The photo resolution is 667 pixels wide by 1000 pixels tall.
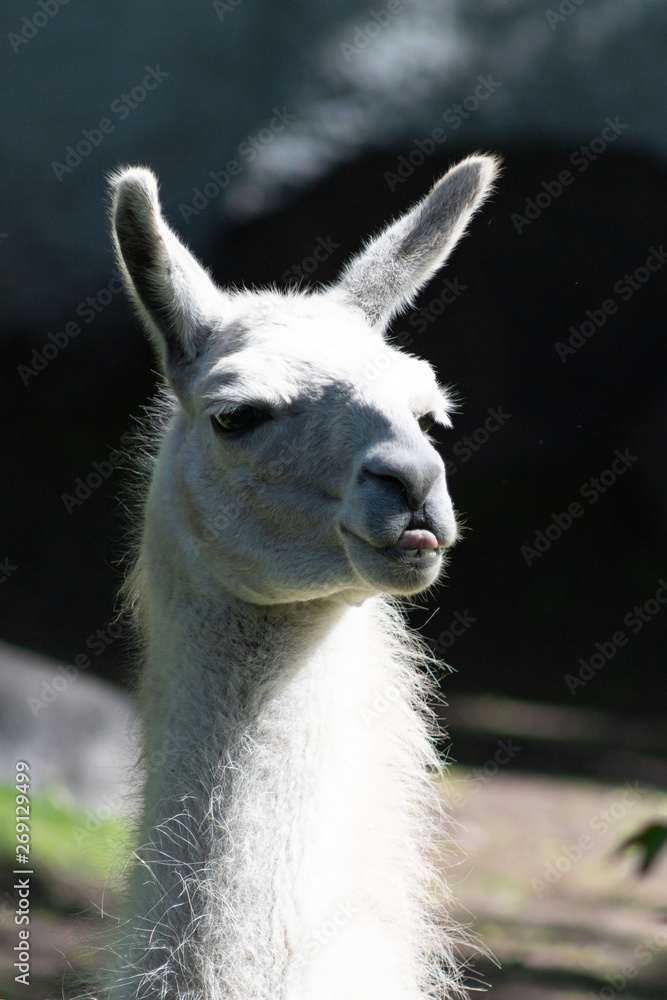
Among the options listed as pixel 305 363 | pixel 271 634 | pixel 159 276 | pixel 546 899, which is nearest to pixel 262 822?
pixel 271 634

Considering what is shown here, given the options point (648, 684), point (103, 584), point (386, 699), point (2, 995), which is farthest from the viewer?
point (103, 584)

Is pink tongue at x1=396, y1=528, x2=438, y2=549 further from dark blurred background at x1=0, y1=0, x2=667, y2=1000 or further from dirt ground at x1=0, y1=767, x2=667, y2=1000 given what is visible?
dark blurred background at x1=0, y1=0, x2=667, y2=1000

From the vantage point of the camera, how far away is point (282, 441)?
2443mm

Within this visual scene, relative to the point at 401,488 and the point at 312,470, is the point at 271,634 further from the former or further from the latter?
the point at 401,488

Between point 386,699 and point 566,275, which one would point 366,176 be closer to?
point 566,275

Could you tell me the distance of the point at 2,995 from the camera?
4648 millimetres

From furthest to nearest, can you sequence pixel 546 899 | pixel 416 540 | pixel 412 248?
pixel 546 899 → pixel 412 248 → pixel 416 540

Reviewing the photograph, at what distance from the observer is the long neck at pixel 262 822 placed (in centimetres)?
233

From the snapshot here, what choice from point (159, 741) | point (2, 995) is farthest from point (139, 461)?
point (2, 995)

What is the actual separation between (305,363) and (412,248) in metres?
0.77

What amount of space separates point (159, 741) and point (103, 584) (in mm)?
6999

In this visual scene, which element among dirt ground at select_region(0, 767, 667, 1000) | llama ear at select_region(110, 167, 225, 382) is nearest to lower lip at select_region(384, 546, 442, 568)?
llama ear at select_region(110, 167, 225, 382)

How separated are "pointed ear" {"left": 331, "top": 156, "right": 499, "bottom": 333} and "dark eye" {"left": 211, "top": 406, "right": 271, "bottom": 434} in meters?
0.66

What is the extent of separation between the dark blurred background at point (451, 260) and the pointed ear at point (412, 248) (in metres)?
5.74
